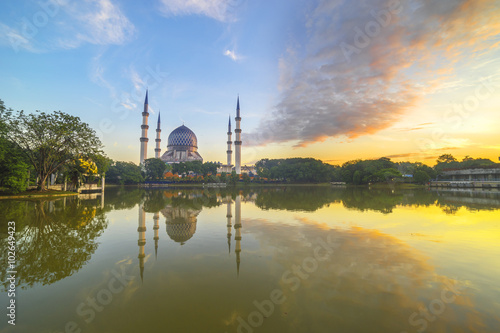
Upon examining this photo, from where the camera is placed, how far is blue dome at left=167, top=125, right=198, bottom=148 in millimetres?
101062

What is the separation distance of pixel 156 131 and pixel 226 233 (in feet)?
332

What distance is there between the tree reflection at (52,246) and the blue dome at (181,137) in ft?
294

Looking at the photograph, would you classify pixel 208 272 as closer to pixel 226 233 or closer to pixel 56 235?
pixel 226 233

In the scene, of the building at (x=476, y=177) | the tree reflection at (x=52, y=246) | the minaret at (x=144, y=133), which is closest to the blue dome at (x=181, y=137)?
the minaret at (x=144, y=133)

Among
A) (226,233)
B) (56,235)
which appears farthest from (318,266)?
(56,235)

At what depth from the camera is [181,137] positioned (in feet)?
333

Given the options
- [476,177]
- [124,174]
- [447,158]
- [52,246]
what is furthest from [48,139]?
[447,158]

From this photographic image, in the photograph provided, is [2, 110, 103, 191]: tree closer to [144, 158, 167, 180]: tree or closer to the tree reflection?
the tree reflection

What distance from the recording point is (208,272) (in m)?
6.38

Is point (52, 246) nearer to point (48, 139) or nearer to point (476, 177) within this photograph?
point (48, 139)

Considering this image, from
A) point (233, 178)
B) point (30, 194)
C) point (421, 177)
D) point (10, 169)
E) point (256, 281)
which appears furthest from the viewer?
point (233, 178)

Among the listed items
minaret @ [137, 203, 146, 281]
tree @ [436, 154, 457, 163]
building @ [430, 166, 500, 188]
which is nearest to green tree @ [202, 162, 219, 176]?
minaret @ [137, 203, 146, 281]

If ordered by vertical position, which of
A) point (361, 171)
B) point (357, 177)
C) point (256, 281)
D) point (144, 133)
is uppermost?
point (144, 133)

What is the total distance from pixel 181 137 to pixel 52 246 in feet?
317
